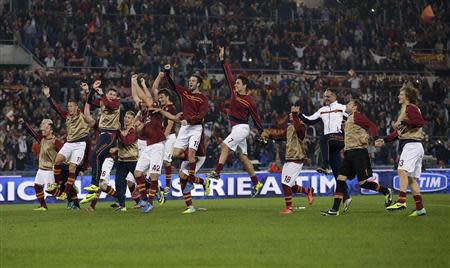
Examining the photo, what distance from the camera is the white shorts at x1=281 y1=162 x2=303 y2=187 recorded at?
21.1 m

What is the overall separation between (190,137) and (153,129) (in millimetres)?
1004

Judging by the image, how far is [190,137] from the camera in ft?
69.6

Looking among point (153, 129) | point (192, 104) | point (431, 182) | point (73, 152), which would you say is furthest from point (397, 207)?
point (431, 182)

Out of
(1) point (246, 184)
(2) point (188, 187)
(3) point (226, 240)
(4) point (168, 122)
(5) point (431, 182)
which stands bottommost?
(5) point (431, 182)

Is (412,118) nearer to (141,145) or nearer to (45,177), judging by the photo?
(141,145)

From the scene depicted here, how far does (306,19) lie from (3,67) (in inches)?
652

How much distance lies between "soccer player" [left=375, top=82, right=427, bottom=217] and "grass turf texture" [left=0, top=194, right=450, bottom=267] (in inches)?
25.3

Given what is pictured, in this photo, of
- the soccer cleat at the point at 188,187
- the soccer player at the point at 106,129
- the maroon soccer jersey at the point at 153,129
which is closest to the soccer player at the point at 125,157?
the soccer player at the point at 106,129

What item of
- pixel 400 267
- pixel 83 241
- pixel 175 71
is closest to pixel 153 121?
pixel 83 241

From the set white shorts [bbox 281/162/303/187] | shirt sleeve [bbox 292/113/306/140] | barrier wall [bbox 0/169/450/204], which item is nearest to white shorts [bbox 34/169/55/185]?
white shorts [bbox 281/162/303/187]

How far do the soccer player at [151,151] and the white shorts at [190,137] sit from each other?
52 cm

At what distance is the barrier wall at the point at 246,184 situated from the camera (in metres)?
32.2

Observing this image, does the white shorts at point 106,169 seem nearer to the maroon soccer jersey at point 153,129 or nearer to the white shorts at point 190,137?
the maroon soccer jersey at point 153,129

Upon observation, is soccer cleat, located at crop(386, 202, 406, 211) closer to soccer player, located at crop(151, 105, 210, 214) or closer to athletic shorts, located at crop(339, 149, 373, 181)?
athletic shorts, located at crop(339, 149, 373, 181)
